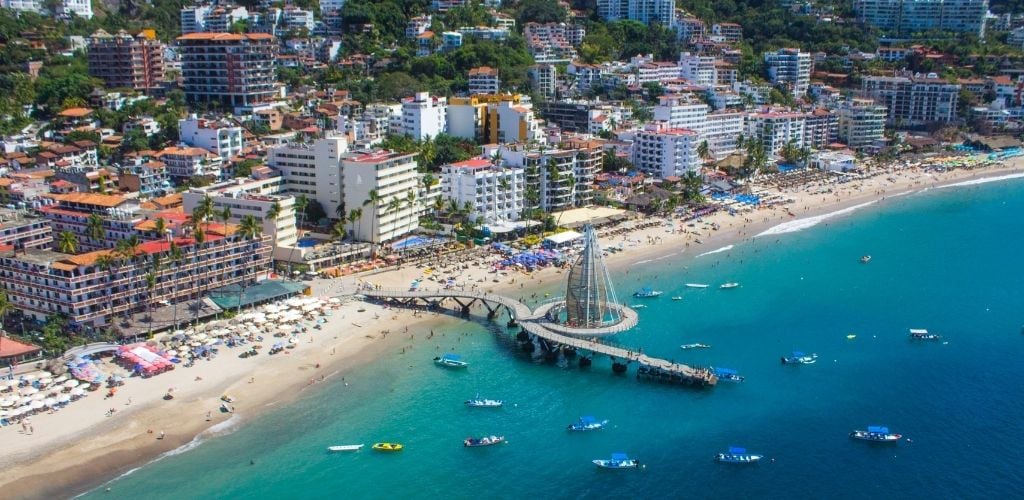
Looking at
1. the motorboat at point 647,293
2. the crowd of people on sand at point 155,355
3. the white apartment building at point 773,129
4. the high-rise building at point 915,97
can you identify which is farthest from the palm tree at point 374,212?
the high-rise building at point 915,97

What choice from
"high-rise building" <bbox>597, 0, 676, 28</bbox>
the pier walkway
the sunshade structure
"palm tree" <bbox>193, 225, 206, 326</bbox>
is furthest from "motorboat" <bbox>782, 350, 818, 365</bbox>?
"high-rise building" <bbox>597, 0, 676, 28</bbox>

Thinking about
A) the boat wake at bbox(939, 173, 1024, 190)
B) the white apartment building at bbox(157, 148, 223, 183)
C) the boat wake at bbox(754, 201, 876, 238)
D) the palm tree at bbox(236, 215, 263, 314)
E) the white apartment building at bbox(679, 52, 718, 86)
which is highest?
the white apartment building at bbox(679, 52, 718, 86)

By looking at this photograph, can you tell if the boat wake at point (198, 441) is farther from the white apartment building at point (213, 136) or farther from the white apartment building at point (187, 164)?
the white apartment building at point (213, 136)

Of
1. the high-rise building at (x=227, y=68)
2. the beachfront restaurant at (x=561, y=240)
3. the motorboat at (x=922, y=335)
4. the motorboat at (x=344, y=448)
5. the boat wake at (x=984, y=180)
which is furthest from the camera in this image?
the boat wake at (x=984, y=180)

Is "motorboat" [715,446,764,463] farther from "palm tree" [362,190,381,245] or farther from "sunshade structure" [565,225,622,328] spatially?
"palm tree" [362,190,381,245]

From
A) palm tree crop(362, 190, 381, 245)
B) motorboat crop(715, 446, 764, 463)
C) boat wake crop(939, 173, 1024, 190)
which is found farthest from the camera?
boat wake crop(939, 173, 1024, 190)

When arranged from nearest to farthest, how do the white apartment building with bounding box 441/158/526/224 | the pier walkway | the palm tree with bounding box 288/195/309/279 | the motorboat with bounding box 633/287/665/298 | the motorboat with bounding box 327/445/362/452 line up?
the motorboat with bounding box 327/445/362/452, the pier walkway, the motorboat with bounding box 633/287/665/298, the palm tree with bounding box 288/195/309/279, the white apartment building with bounding box 441/158/526/224
